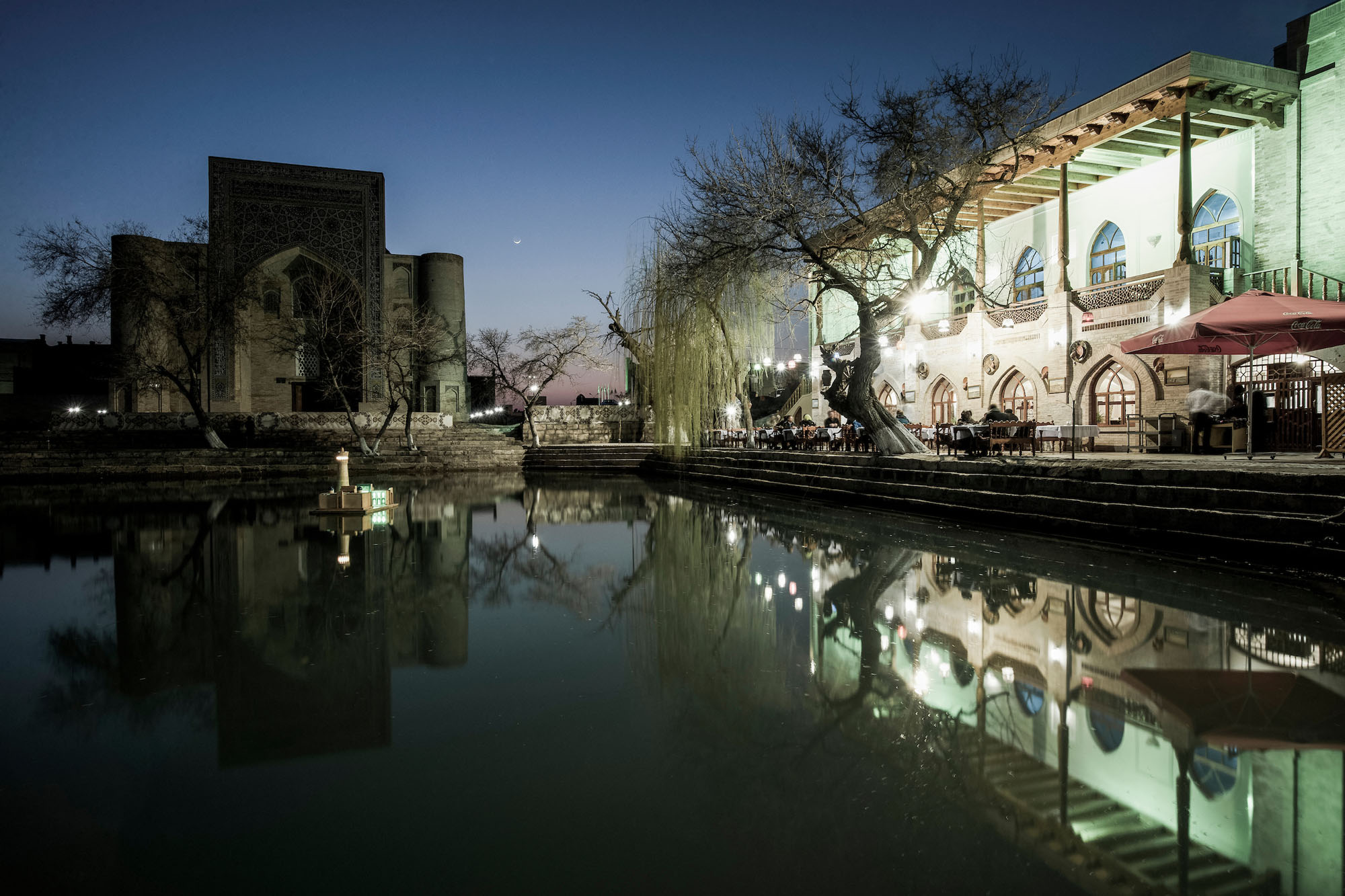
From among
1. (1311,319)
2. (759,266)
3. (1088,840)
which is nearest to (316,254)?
(759,266)

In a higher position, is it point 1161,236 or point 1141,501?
point 1161,236

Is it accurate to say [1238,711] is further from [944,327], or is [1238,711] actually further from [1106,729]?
[944,327]

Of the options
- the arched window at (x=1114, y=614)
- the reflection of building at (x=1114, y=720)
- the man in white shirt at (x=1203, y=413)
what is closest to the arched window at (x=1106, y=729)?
the reflection of building at (x=1114, y=720)

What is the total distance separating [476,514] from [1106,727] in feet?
28.3

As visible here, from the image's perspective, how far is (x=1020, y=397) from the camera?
19.0m

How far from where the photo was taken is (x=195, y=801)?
206 cm

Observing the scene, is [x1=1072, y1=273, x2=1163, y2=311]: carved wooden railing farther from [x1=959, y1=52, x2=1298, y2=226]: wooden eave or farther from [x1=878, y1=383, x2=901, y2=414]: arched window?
[x1=878, y1=383, x2=901, y2=414]: arched window

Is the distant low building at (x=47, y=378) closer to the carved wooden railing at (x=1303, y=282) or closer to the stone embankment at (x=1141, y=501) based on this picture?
the stone embankment at (x=1141, y=501)

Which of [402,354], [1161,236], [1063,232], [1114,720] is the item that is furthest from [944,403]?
[1114,720]

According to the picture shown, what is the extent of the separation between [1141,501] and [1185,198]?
11950mm

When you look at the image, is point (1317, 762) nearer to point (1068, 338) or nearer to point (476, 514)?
point (476, 514)

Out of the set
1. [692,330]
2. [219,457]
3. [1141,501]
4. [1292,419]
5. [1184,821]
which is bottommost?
[1184,821]

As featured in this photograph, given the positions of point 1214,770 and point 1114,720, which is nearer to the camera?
point 1214,770

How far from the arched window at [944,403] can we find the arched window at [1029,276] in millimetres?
3099
